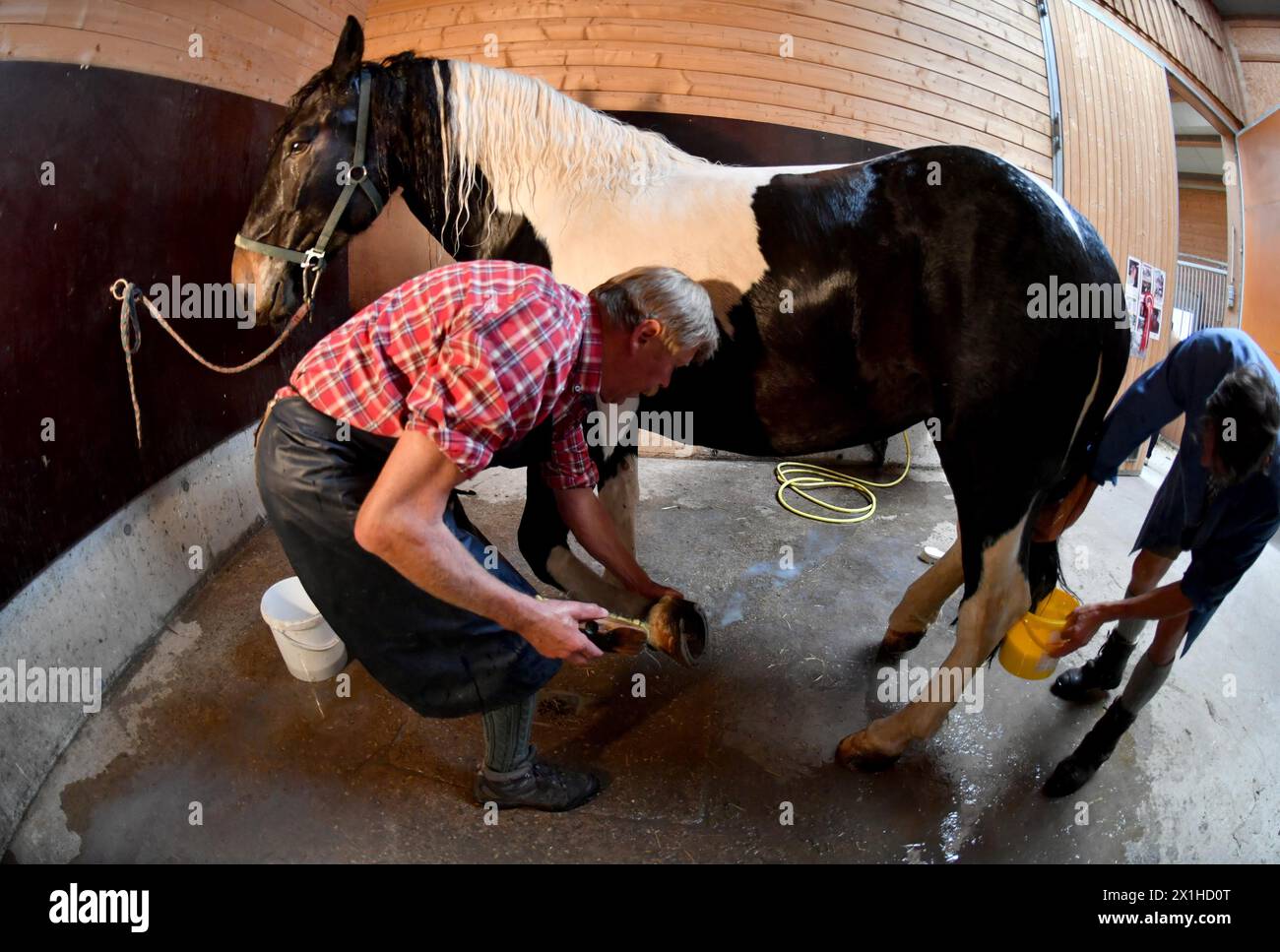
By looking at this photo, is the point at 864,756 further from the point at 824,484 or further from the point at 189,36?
the point at 189,36

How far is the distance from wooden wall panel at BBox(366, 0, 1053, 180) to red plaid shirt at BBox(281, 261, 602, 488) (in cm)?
321

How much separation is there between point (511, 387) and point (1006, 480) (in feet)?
5.17

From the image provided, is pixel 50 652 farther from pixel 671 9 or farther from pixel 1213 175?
pixel 1213 175

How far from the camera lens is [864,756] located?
2.40m

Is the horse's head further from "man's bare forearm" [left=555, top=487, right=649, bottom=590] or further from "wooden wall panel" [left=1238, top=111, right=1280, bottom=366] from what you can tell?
"wooden wall panel" [left=1238, top=111, right=1280, bottom=366]

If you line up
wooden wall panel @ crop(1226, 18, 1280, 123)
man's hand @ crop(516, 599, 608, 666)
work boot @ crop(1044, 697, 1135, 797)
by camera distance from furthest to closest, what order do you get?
1. wooden wall panel @ crop(1226, 18, 1280, 123)
2. work boot @ crop(1044, 697, 1135, 797)
3. man's hand @ crop(516, 599, 608, 666)

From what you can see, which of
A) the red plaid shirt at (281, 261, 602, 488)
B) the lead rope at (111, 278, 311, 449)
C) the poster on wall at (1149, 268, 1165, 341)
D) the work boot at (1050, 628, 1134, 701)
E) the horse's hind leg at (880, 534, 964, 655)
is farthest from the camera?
the poster on wall at (1149, 268, 1165, 341)

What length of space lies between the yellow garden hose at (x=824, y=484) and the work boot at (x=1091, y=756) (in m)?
1.88

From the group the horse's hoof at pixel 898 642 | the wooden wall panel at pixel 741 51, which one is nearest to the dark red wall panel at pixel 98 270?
the wooden wall panel at pixel 741 51

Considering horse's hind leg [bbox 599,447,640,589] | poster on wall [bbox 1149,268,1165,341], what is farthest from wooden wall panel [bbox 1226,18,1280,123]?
horse's hind leg [bbox 599,447,640,589]

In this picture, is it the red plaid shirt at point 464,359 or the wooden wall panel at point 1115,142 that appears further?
the wooden wall panel at point 1115,142

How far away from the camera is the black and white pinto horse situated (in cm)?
209

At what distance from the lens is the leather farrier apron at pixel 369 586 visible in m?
1.60

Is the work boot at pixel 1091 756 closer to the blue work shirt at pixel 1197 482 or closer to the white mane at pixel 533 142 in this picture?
the blue work shirt at pixel 1197 482
